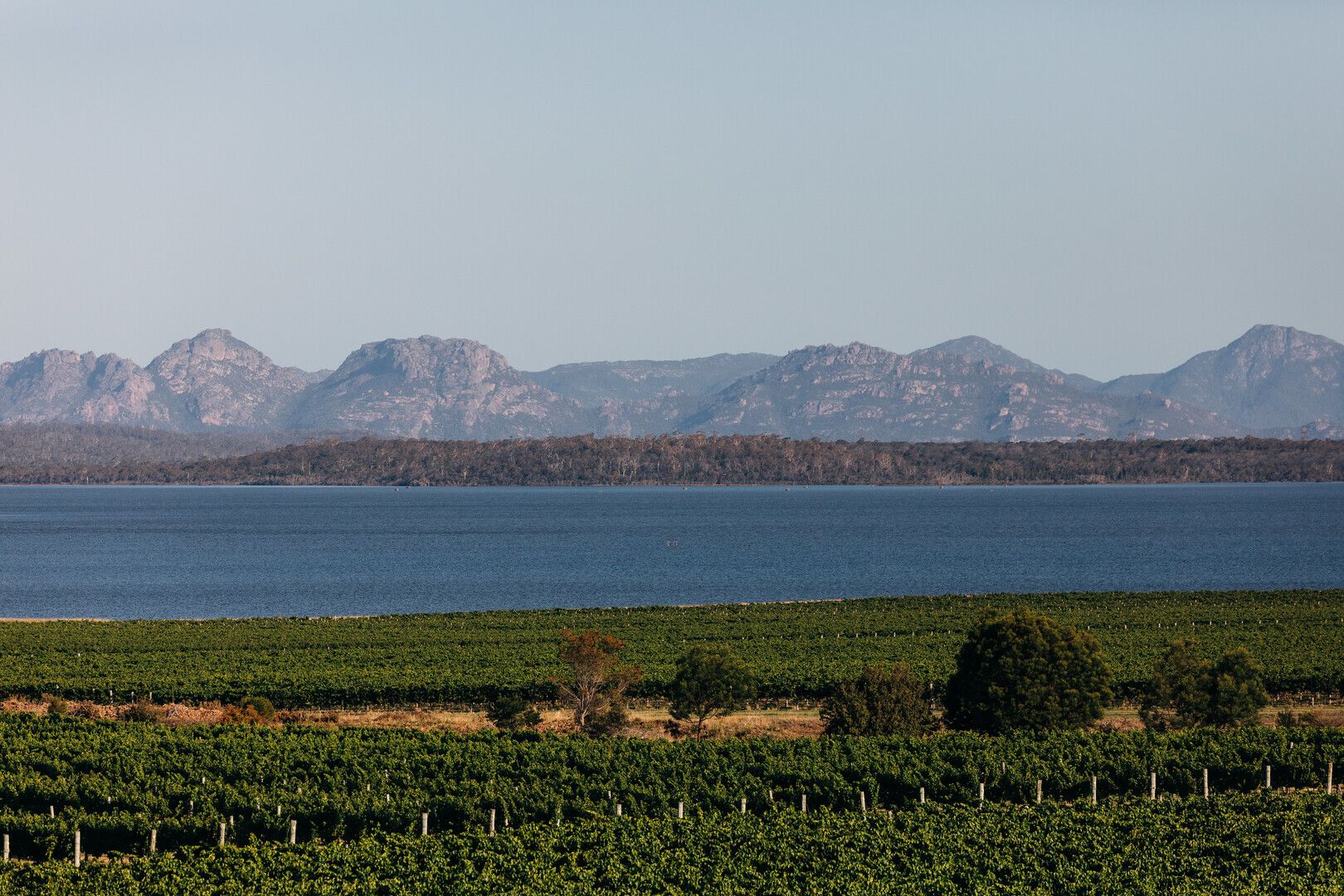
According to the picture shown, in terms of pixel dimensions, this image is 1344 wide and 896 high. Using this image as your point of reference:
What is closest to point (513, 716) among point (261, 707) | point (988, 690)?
point (261, 707)

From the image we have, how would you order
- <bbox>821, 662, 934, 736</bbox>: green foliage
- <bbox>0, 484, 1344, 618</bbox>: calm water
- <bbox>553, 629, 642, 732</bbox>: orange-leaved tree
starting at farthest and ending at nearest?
<bbox>0, 484, 1344, 618</bbox>: calm water → <bbox>553, 629, 642, 732</bbox>: orange-leaved tree → <bbox>821, 662, 934, 736</bbox>: green foliage

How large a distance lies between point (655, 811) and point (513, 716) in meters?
15.1

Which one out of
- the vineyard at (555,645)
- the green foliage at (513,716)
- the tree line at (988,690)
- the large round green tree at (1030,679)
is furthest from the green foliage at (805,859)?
the vineyard at (555,645)

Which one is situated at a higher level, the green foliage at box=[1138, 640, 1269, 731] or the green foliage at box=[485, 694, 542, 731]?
the green foliage at box=[1138, 640, 1269, 731]

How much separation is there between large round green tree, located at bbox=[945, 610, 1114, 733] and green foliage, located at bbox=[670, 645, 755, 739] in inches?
282

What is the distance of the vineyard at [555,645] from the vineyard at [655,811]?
42.9ft

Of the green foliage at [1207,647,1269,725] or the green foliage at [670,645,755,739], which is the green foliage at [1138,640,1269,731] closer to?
the green foliage at [1207,647,1269,725]

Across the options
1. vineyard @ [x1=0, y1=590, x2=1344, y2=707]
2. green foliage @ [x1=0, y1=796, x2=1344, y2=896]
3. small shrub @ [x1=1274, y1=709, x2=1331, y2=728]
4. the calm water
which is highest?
green foliage @ [x1=0, y1=796, x2=1344, y2=896]

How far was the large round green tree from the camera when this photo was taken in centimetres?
4381

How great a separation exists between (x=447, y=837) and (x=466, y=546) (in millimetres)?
128674

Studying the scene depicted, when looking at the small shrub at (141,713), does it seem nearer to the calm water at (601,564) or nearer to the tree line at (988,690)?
the tree line at (988,690)

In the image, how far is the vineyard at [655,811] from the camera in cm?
2652

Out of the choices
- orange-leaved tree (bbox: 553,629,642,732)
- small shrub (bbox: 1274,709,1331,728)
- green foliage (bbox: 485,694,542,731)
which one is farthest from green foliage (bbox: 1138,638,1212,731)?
green foliage (bbox: 485,694,542,731)

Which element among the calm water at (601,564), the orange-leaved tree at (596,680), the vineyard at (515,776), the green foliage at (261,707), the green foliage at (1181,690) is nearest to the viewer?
the vineyard at (515,776)
